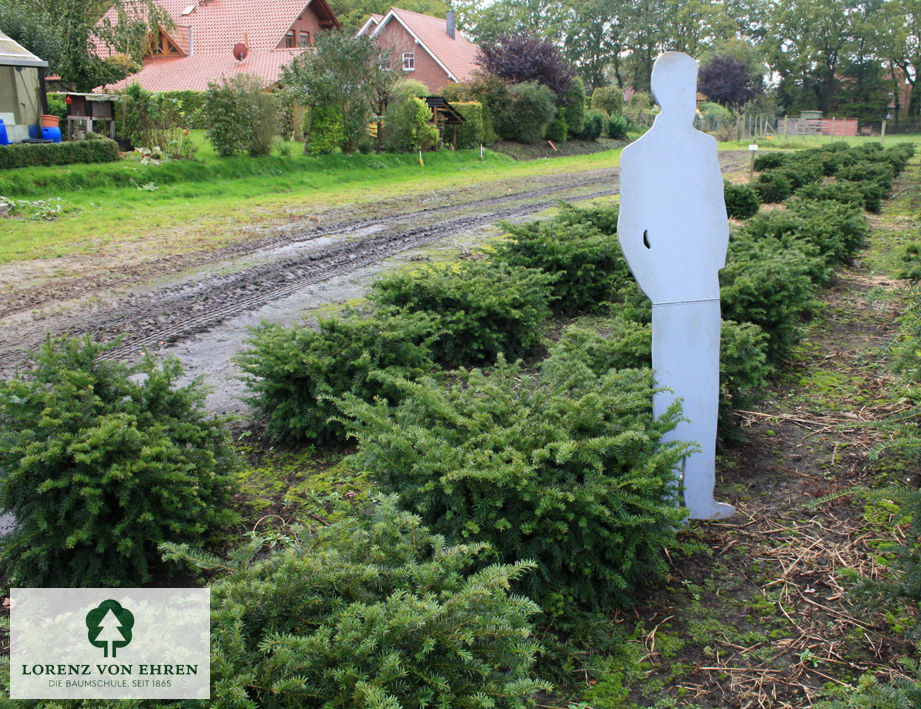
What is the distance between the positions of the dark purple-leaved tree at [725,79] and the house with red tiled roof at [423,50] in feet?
78.4

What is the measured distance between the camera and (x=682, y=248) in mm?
3812

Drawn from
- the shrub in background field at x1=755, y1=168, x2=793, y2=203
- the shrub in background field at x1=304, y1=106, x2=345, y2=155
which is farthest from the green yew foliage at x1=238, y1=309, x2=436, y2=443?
the shrub in background field at x1=304, y1=106, x2=345, y2=155

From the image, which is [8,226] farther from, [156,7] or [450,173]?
[156,7]

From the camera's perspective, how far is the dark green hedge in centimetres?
1698

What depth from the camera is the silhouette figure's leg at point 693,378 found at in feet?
12.7

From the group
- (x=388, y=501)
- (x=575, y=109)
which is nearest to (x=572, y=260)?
(x=388, y=501)

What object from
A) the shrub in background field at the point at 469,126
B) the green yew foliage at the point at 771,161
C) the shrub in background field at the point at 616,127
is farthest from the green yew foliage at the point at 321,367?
the shrub in background field at the point at 616,127

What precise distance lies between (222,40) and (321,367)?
137 feet

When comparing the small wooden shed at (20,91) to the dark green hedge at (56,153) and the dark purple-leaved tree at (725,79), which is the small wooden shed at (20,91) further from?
the dark purple-leaved tree at (725,79)

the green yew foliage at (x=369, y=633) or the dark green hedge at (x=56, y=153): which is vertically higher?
the dark green hedge at (x=56, y=153)

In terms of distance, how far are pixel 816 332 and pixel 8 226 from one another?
42.1 feet

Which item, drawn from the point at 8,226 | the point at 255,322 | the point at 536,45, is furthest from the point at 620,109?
the point at 255,322

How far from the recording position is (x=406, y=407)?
12.1 ft

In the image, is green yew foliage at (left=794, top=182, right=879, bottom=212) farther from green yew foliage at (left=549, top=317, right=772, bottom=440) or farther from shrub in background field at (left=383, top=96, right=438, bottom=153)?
shrub in background field at (left=383, top=96, right=438, bottom=153)
